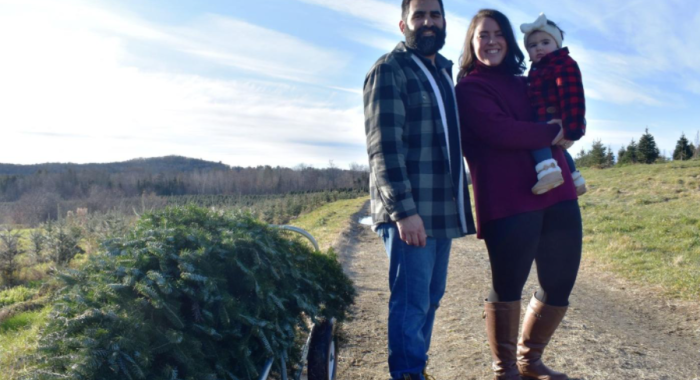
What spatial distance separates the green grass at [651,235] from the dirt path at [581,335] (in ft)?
1.34

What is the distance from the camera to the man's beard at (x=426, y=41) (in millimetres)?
2770

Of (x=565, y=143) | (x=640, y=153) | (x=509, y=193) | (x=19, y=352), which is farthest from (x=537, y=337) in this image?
(x=640, y=153)

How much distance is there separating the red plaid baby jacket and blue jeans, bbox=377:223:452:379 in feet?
3.28

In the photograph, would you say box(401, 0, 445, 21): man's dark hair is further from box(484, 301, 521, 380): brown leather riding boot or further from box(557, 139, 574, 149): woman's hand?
box(484, 301, 521, 380): brown leather riding boot

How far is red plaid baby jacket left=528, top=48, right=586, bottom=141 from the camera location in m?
2.80

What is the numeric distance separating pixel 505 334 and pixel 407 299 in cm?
73

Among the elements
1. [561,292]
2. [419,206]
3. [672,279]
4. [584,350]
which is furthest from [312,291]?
[672,279]

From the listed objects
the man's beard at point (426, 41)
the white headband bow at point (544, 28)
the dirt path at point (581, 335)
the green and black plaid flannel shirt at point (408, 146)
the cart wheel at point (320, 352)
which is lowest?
the dirt path at point (581, 335)

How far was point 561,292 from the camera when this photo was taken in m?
3.01

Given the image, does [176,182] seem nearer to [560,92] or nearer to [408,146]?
[408,146]

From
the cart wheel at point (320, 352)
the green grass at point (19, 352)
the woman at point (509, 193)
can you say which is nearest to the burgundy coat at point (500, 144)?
the woman at point (509, 193)

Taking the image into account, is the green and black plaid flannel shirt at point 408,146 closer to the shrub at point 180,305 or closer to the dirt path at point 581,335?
the shrub at point 180,305

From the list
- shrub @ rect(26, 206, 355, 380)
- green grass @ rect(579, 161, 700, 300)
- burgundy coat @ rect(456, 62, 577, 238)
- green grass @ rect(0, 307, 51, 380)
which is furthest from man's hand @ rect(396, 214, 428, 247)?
green grass @ rect(579, 161, 700, 300)

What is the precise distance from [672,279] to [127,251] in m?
6.89
